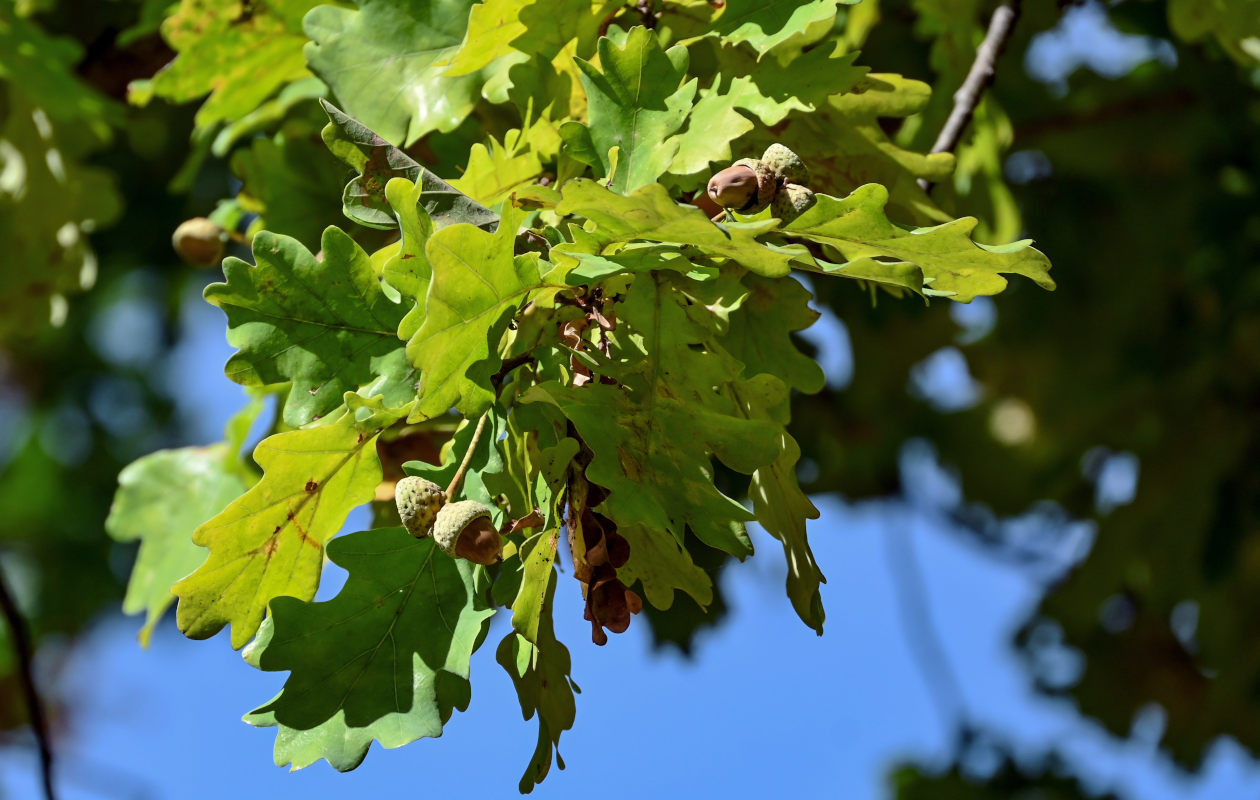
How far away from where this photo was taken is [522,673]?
37.6 inches

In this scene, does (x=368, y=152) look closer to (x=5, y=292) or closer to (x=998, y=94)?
(x=5, y=292)

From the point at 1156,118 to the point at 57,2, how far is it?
2.30m

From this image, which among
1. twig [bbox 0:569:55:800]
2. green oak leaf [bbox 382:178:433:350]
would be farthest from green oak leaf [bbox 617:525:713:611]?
twig [bbox 0:569:55:800]

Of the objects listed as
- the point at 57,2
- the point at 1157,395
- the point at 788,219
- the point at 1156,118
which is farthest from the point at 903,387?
the point at 788,219

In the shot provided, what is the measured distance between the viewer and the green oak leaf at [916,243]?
0.87 metres

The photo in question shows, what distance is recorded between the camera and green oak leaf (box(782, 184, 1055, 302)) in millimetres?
873

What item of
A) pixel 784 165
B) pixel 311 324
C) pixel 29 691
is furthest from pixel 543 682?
pixel 29 691

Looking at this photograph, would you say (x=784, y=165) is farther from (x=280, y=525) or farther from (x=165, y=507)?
(x=165, y=507)

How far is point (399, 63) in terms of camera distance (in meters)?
1.18

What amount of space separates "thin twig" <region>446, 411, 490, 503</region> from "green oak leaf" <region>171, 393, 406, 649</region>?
7 centimetres

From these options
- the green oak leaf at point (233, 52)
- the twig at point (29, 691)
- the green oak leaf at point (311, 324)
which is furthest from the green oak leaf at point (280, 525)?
the twig at point (29, 691)

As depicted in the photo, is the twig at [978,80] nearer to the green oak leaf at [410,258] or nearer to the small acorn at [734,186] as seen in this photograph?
the small acorn at [734,186]

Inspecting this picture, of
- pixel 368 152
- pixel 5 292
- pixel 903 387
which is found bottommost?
pixel 903 387

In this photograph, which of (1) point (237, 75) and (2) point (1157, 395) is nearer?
(1) point (237, 75)
